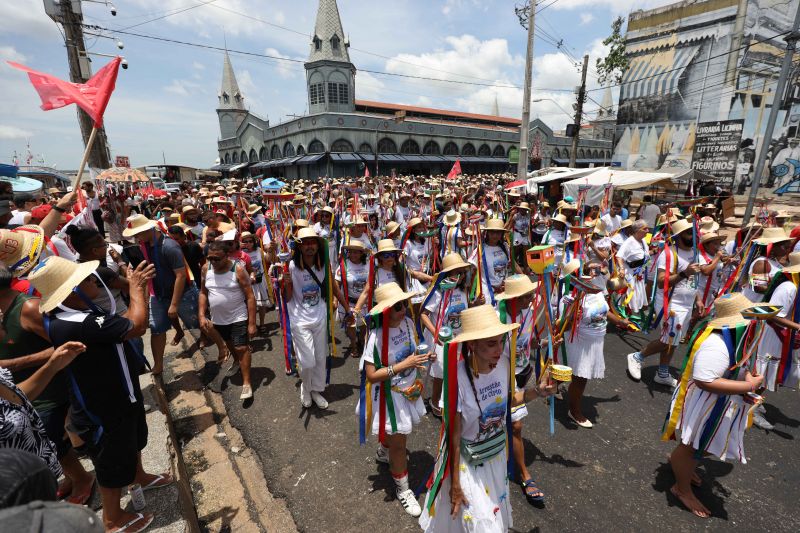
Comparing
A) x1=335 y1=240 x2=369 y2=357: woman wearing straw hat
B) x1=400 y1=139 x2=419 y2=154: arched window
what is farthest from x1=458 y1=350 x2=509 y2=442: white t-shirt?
x1=400 y1=139 x2=419 y2=154: arched window

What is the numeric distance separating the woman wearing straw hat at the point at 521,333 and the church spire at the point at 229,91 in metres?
69.6

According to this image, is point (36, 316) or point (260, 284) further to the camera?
point (260, 284)

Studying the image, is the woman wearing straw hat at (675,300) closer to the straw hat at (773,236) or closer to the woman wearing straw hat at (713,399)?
the straw hat at (773,236)

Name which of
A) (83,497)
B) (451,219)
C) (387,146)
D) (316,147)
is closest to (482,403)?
(83,497)

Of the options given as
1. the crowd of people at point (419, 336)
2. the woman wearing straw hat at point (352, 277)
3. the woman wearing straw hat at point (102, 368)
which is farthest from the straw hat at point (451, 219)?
the woman wearing straw hat at point (102, 368)

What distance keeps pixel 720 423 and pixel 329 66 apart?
48.8m

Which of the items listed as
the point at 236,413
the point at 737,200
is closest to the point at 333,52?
the point at 737,200

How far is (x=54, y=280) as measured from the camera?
228cm

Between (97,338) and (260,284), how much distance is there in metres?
4.32

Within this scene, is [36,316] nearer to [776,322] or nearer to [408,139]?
[776,322]

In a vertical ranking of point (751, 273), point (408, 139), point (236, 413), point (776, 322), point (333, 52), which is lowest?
point (236, 413)

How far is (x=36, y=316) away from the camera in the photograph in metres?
2.35

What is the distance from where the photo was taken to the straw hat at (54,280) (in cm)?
220

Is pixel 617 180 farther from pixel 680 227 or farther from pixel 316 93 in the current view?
pixel 316 93
